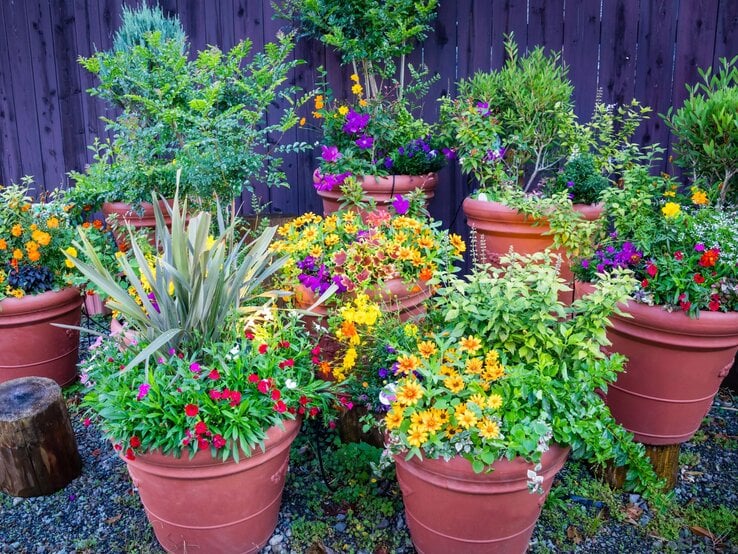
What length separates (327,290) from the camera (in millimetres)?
2051

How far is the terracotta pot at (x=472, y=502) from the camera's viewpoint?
5.22 feet

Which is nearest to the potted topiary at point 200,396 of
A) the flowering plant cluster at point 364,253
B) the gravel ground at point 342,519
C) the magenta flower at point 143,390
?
the magenta flower at point 143,390

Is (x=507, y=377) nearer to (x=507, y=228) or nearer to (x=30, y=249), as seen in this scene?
(x=507, y=228)

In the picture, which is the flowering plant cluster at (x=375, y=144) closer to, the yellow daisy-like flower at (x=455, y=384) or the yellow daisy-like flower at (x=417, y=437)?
the yellow daisy-like flower at (x=455, y=384)

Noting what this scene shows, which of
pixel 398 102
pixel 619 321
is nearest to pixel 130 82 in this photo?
pixel 398 102

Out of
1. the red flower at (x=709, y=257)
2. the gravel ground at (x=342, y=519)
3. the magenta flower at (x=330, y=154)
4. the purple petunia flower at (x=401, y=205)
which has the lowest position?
the gravel ground at (x=342, y=519)

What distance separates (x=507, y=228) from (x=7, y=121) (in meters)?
3.89

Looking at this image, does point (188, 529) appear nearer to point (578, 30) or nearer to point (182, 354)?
point (182, 354)

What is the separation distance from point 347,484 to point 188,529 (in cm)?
59

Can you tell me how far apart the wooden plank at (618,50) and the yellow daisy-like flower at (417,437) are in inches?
101

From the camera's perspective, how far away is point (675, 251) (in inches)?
83.9

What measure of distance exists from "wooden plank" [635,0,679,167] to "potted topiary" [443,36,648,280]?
0.14m

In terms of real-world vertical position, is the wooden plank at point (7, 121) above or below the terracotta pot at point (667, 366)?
above

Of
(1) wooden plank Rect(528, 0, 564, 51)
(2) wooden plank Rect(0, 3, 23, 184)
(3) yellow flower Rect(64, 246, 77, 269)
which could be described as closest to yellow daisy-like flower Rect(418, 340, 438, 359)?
(3) yellow flower Rect(64, 246, 77, 269)
